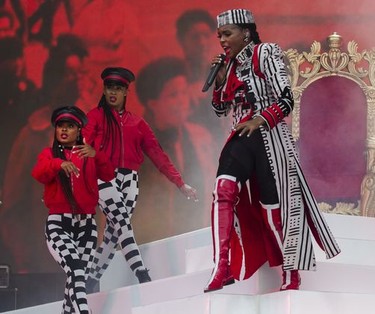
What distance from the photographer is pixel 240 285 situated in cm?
604

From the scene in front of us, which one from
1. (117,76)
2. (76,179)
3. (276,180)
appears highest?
(117,76)

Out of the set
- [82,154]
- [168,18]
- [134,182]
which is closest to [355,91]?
[168,18]

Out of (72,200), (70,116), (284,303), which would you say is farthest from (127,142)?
(284,303)

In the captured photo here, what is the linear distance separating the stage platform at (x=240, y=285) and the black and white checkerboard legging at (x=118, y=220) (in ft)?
0.78

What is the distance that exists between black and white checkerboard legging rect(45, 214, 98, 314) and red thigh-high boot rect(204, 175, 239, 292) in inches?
55.1

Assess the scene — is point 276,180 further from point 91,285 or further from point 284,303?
point 91,285

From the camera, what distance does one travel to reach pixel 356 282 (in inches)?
242

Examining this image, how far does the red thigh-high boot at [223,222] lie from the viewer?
18.5 feet

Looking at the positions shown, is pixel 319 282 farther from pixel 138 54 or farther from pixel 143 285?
pixel 138 54

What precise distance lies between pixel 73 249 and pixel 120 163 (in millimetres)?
1141

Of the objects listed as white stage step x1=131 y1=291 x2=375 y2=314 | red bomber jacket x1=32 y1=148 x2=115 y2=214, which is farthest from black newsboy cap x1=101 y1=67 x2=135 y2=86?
white stage step x1=131 y1=291 x2=375 y2=314

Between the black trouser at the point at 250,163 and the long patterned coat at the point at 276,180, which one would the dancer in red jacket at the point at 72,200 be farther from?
the black trouser at the point at 250,163

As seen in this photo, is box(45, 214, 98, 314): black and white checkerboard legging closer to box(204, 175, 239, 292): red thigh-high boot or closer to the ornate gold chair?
box(204, 175, 239, 292): red thigh-high boot

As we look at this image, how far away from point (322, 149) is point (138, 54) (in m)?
1.90
